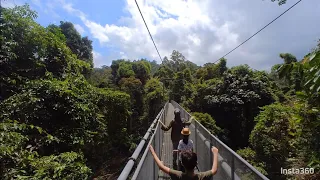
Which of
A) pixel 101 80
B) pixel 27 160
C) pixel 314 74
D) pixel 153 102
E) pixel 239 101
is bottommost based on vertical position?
pixel 27 160

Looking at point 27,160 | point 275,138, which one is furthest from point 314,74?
point 275,138

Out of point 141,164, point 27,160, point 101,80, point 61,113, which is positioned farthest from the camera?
point 101,80

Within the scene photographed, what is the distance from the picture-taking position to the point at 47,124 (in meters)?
6.54

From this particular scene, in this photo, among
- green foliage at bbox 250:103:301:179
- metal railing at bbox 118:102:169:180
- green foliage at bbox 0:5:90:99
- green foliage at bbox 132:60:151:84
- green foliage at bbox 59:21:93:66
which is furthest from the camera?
green foliage at bbox 132:60:151:84

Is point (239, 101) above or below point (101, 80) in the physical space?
below

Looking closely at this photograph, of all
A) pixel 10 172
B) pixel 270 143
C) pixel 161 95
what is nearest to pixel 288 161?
pixel 270 143

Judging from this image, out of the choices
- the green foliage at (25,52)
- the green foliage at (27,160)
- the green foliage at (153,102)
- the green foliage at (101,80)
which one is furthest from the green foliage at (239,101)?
the green foliage at (27,160)

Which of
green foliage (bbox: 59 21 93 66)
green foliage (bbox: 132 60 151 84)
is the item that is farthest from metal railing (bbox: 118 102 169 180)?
green foliage (bbox: 132 60 151 84)

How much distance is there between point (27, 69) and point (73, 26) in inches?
1972

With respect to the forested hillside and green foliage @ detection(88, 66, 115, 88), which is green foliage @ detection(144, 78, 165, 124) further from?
the forested hillside

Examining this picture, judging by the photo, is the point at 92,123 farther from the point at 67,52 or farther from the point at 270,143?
the point at 270,143

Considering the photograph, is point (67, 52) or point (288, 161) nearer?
point (67, 52)

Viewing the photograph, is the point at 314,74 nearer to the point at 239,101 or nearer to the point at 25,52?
the point at 25,52

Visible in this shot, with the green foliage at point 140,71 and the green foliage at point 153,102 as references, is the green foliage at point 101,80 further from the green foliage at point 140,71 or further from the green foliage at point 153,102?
the green foliage at point 153,102
